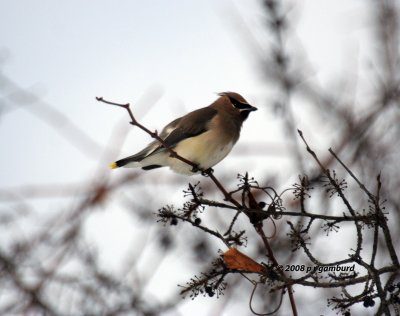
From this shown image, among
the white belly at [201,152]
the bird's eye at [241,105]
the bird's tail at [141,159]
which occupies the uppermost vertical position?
the bird's eye at [241,105]

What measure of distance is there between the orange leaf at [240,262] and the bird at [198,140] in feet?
7.21

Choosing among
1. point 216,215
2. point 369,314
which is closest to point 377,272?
point 369,314

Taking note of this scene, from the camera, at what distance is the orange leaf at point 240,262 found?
2.35m

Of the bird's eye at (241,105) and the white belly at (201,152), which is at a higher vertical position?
the bird's eye at (241,105)

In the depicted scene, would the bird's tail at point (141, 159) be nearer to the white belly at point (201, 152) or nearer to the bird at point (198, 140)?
the bird at point (198, 140)

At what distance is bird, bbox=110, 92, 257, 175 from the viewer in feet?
15.6

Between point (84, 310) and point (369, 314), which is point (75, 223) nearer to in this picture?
point (84, 310)

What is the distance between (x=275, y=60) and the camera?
4.64 m

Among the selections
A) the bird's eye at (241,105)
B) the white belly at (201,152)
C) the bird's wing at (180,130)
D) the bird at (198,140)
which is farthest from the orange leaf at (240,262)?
the bird's eye at (241,105)

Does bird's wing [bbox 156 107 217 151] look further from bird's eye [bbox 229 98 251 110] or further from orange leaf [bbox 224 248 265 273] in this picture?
orange leaf [bbox 224 248 265 273]

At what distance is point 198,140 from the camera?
15.8 ft

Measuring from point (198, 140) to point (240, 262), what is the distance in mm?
2488

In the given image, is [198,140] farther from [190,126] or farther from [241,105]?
[241,105]

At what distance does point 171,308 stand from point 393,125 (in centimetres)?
244
